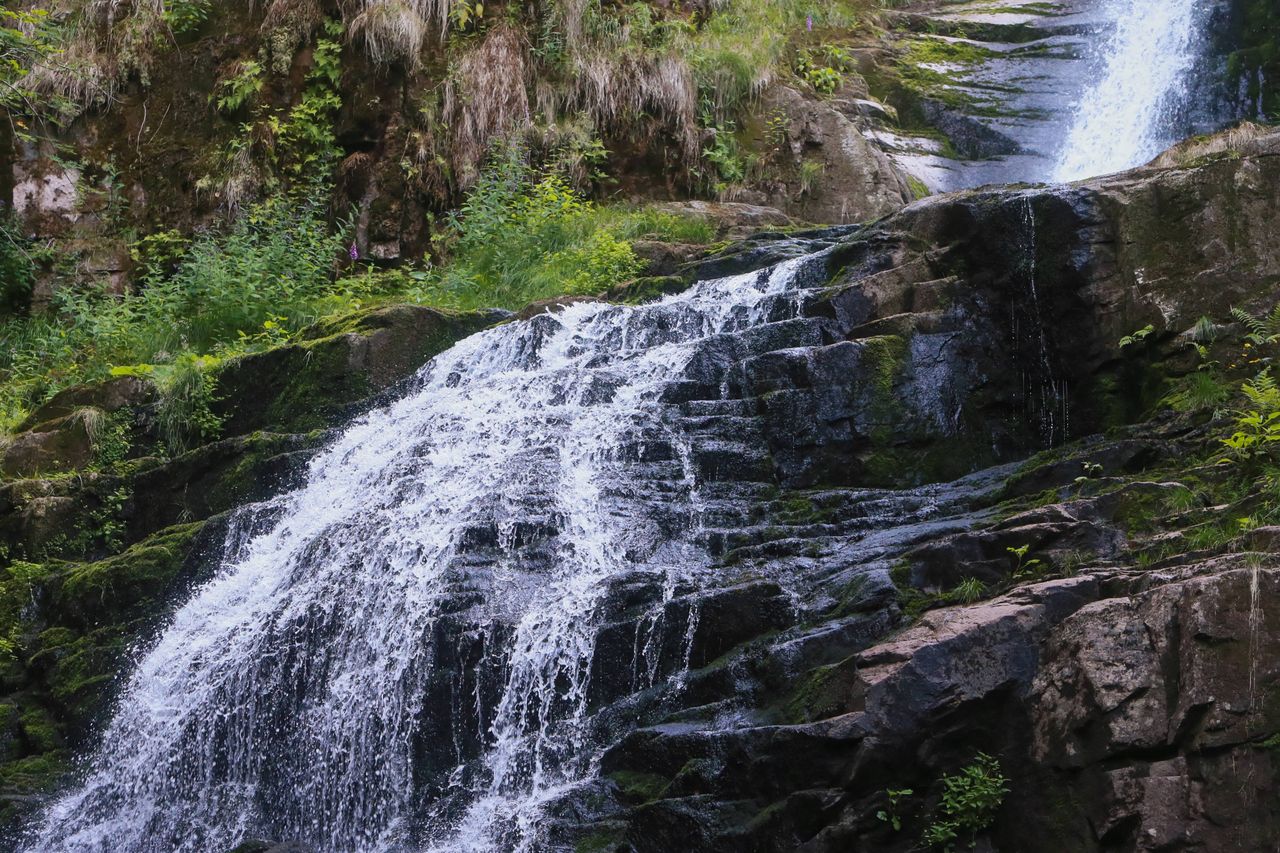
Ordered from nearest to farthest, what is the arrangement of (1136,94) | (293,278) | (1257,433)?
1. (1257,433)
2. (293,278)
3. (1136,94)

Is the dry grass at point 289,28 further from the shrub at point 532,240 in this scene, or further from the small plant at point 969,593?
the small plant at point 969,593

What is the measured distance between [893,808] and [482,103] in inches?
438

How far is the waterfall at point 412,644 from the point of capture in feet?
19.0

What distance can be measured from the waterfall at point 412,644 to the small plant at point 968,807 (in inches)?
65.3

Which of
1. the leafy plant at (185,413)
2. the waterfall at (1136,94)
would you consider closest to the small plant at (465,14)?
the leafy plant at (185,413)

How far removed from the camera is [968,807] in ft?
14.1

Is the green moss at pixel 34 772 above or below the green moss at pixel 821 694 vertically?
below

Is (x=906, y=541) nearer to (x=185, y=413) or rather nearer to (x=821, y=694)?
(x=821, y=694)

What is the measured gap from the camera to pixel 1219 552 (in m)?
4.46

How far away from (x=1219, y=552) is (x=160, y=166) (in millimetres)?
13182

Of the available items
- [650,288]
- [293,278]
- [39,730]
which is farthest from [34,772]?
[293,278]

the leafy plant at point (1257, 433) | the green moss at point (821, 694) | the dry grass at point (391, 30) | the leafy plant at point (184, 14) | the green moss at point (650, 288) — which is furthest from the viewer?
the leafy plant at point (184, 14)

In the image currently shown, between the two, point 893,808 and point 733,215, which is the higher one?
point 733,215

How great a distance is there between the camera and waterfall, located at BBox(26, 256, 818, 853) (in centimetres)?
579
